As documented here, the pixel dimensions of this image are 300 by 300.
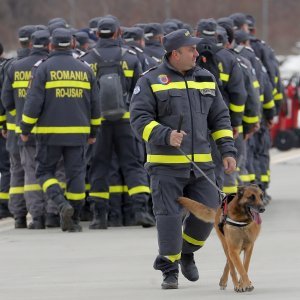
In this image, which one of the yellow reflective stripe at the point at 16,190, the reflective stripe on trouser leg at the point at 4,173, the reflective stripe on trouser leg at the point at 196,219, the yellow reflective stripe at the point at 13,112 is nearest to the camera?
the reflective stripe on trouser leg at the point at 196,219

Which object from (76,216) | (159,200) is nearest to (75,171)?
(76,216)

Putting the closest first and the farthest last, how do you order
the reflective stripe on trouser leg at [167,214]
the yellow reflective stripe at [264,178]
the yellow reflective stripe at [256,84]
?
the reflective stripe on trouser leg at [167,214] < the yellow reflective stripe at [256,84] < the yellow reflective stripe at [264,178]

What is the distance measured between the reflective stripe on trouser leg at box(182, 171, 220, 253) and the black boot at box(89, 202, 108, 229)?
440cm

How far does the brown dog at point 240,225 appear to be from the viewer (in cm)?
956

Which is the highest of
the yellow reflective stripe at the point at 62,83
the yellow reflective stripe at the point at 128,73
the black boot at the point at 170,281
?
the black boot at the point at 170,281

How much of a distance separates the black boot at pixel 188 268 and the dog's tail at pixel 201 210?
520 mm

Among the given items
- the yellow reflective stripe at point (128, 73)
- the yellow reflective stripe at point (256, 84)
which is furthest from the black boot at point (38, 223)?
the yellow reflective stripe at point (256, 84)

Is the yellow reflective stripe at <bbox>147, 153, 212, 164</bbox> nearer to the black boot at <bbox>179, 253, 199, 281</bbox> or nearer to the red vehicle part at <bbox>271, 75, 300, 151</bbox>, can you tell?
the black boot at <bbox>179, 253, 199, 281</bbox>

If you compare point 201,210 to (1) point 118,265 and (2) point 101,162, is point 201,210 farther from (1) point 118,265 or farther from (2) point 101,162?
(2) point 101,162

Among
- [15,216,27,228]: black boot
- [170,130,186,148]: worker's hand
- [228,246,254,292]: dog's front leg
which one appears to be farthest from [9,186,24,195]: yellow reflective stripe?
[228,246,254,292]: dog's front leg

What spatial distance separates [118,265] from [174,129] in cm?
203

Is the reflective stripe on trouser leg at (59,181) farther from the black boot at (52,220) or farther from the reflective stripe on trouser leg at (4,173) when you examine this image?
the reflective stripe on trouser leg at (4,173)

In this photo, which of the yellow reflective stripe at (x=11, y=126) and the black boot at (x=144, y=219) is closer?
the black boot at (x=144, y=219)

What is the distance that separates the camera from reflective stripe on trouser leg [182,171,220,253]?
10242mm
